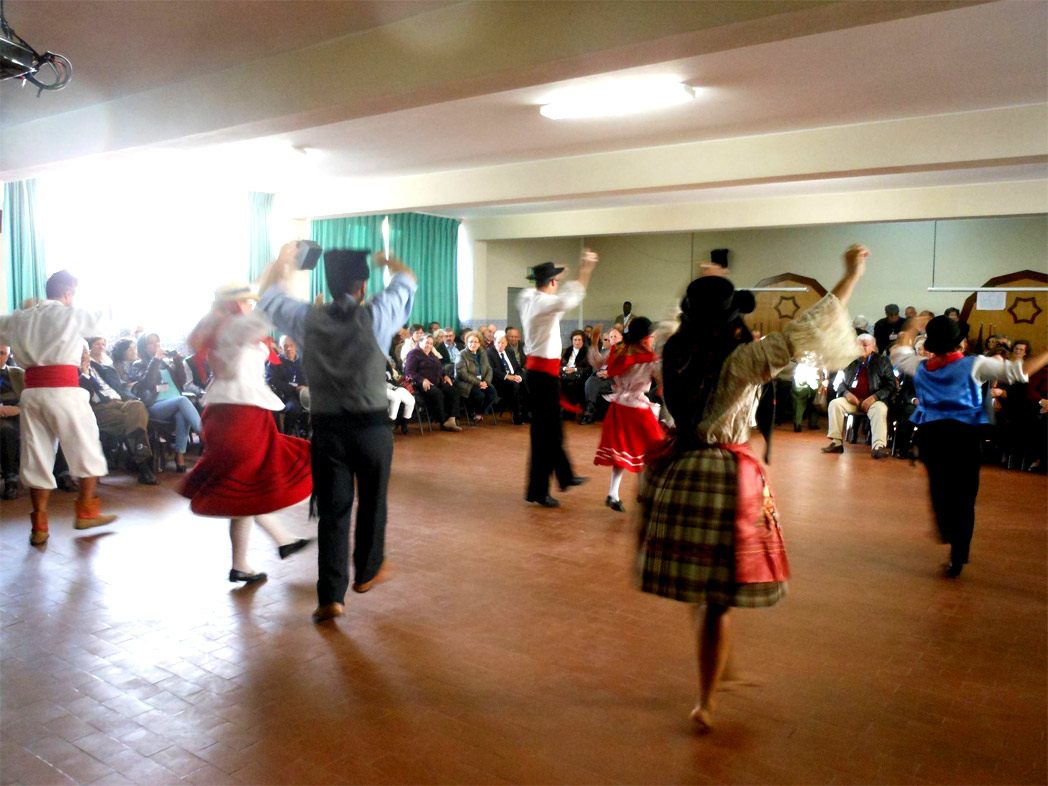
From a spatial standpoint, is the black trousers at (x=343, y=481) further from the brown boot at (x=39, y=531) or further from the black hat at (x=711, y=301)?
the brown boot at (x=39, y=531)

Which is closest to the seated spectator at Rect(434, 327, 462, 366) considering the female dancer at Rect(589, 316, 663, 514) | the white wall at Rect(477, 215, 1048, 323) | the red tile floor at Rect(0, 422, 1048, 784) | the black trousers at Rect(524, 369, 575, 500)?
the white wall at Rect(477, 215, 1048, 323)

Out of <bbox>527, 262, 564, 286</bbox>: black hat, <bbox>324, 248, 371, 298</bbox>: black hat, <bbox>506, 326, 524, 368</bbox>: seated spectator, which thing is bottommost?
<bbox>506, 326, 524, 368</bbox>: seated spectator

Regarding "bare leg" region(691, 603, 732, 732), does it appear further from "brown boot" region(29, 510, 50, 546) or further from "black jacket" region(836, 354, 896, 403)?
"black jacket" region(836, 354, 896, 403)

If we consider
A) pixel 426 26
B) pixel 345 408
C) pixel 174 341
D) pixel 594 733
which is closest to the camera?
pixel 594 733

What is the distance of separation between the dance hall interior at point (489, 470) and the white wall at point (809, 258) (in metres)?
2.35

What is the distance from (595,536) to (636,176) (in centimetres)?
424

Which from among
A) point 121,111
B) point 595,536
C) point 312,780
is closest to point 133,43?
point 121,111

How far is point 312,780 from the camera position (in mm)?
2285

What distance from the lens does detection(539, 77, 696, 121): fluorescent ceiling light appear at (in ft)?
18.1

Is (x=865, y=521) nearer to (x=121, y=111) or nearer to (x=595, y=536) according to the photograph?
(x=595, y=536)

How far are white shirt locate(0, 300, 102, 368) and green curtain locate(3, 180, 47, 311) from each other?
3.72 m

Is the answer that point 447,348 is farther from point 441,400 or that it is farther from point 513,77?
point 513,77

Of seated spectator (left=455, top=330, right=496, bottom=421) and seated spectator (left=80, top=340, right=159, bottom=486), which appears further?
seated spectator (left=455, top=330, right=496, bottom=421)

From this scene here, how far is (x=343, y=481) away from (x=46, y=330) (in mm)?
2464
